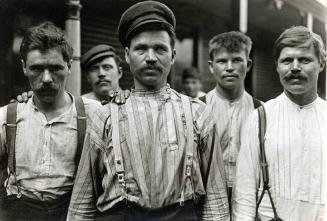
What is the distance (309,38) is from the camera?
5.12 feet

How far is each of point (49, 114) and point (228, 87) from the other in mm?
919

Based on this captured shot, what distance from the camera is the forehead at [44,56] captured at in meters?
1.63

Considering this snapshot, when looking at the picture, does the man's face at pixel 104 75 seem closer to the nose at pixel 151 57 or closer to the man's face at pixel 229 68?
the man's face at pixel 229 68

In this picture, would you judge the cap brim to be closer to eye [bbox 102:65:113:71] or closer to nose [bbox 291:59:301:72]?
eye [bbox 102:65:113:71]

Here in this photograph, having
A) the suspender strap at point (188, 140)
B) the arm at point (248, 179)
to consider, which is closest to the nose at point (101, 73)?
the suspender strap at point (188, 140)

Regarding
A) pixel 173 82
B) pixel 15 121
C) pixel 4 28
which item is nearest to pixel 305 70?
pixel 15 121

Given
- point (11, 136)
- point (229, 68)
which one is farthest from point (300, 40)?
point (11, 136)

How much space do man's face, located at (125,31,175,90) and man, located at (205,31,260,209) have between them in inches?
26.8

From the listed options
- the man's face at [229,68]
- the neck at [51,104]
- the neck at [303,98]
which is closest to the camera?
the neck at [303,98]

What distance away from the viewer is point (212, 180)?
57.3 inches

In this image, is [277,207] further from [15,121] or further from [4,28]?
[4,28]

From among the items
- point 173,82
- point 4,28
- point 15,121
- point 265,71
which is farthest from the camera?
point 265,71

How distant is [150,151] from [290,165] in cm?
53

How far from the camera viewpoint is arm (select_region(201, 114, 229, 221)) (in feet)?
4.77
